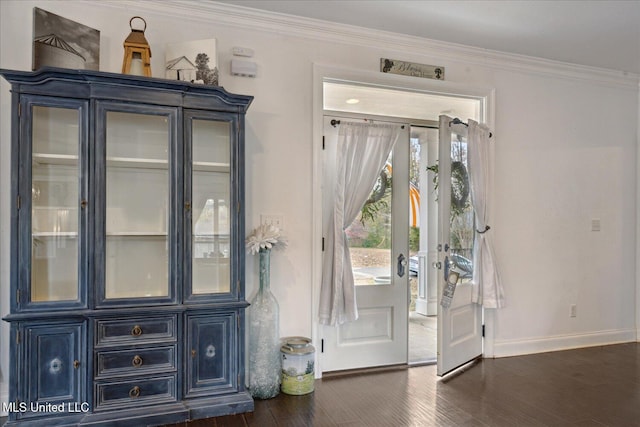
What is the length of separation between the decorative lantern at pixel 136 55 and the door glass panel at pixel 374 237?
198 cm

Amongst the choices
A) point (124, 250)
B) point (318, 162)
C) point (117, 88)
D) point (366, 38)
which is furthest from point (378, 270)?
point (117, 88)

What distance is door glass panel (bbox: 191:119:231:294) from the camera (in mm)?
2914

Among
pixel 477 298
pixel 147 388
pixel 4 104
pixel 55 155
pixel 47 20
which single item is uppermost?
pixel 47 20

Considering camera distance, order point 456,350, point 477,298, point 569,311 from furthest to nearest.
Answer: point 569,311
point 477,298
point 456,350

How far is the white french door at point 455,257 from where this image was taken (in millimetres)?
3668

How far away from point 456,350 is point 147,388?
248 cm

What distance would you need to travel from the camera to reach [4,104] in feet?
9.50

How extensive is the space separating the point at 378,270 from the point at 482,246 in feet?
3.26

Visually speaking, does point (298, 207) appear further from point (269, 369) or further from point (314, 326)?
point (269, 369)

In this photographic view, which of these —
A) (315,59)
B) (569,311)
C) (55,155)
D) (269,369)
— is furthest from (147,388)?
(569,311)

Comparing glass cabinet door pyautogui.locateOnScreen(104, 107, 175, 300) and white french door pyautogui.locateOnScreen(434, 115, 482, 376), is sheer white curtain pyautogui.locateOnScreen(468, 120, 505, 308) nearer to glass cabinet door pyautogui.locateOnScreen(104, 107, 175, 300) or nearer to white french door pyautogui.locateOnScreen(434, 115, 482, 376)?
white french door pyautogui.locateOnScreen(434, 115, 482, 376)

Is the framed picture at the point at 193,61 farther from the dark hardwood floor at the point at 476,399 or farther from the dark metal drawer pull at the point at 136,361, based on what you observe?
the dark hardwood floor at the point at 476,399

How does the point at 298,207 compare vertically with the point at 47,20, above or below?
below

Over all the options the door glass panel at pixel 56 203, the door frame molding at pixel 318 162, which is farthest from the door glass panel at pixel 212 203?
the door frame molding at pixel 318 162
